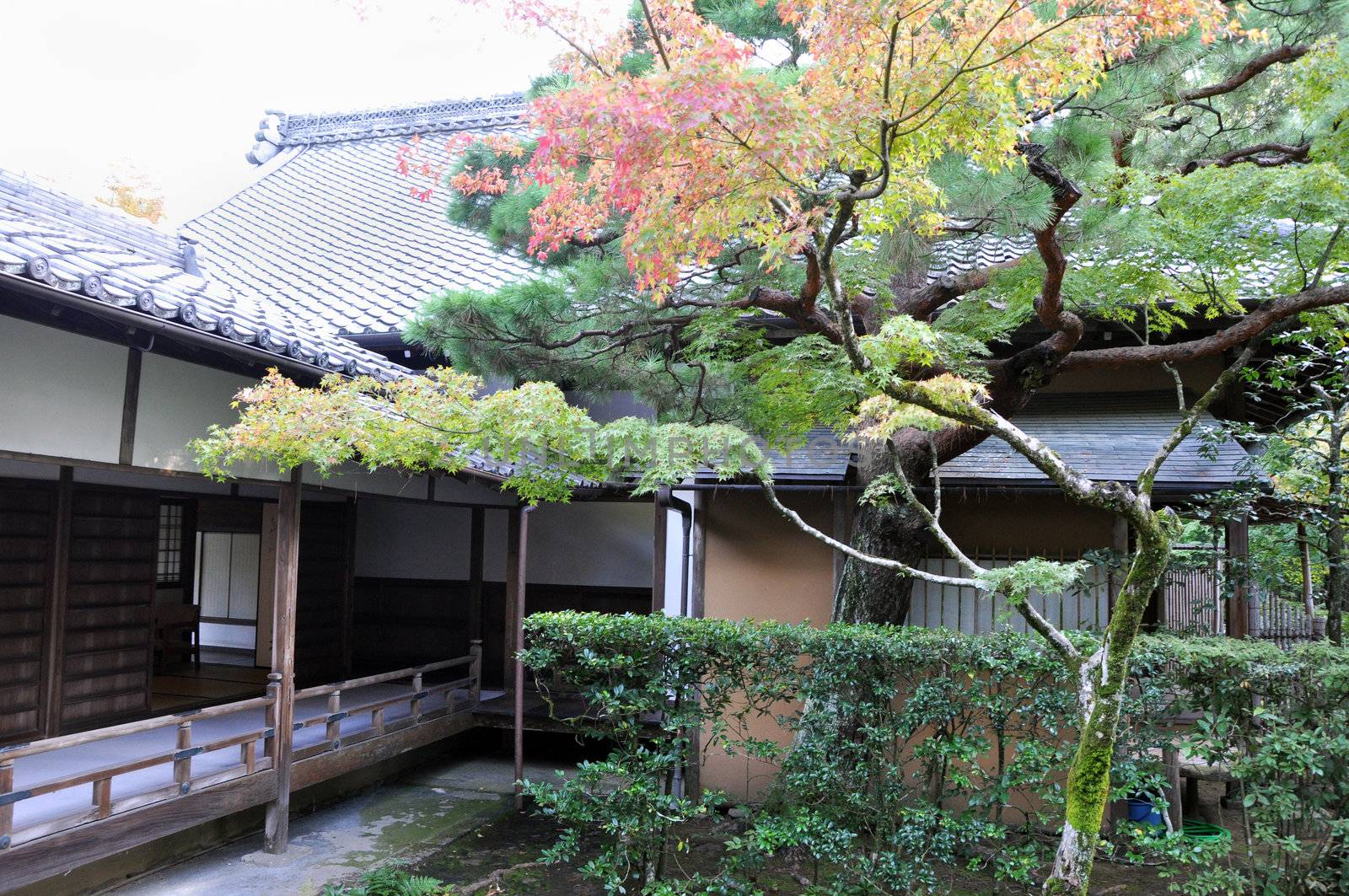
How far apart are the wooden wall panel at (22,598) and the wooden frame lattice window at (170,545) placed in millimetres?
2845

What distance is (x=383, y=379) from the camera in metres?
8.53

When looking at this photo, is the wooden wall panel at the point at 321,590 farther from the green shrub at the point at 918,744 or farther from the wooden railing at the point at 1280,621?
the wooden railing at the point at 1280,621

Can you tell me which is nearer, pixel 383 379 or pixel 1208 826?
pixel 1208 826

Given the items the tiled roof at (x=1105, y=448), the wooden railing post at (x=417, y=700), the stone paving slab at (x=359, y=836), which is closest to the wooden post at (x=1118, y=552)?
the tiled roof at (x=1105, y=448)

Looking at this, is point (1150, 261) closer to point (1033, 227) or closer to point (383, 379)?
point (1033, 227)

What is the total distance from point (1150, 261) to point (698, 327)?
319cm

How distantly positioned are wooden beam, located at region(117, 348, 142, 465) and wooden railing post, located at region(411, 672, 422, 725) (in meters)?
3.84

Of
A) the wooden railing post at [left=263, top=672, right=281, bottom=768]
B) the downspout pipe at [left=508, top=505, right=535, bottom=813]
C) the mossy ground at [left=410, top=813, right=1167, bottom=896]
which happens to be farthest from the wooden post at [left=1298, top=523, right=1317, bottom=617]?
the wooden railing post at [left=263, top=672, right=281, bottom=768]

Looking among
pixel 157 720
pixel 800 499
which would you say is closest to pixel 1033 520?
pixel 800 499

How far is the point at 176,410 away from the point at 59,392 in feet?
3.00

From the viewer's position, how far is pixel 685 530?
925cm

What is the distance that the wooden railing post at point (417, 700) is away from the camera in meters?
9.07

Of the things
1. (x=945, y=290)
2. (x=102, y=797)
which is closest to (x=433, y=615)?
(x=102, y=797)

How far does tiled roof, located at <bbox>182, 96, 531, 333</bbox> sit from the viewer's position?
11664mm
